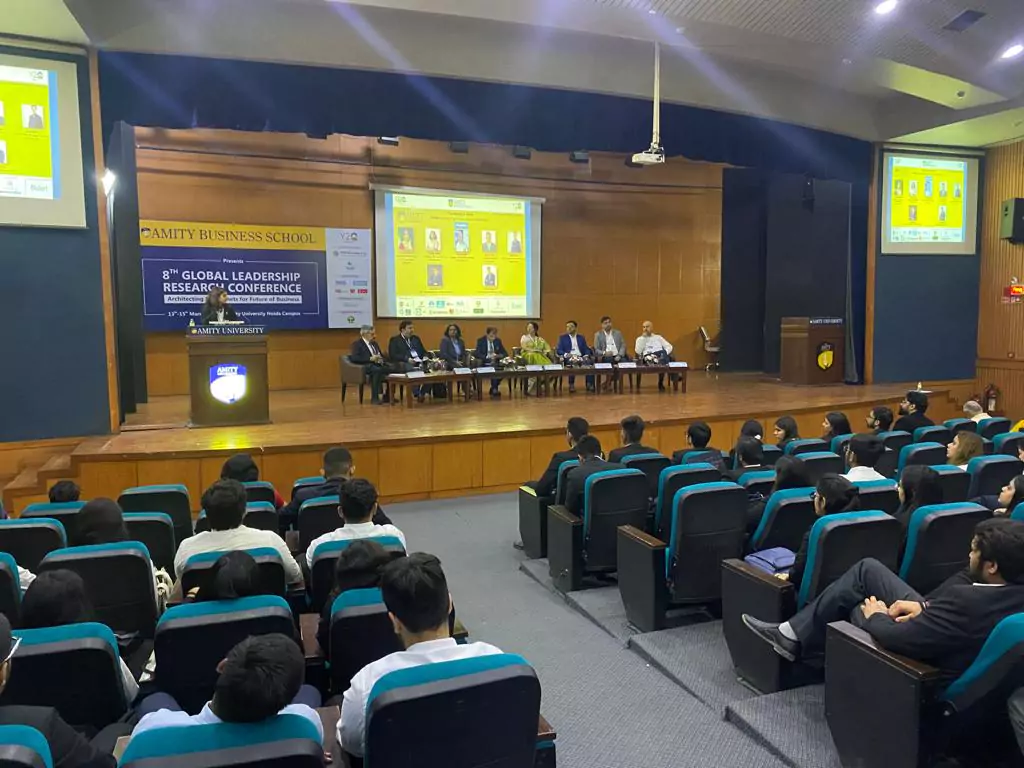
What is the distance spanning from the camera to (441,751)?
4.41 feet

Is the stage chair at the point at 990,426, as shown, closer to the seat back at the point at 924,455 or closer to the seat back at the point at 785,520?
the seat back at the point at 924,455

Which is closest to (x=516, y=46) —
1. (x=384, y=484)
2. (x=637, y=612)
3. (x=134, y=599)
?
(x=384, y=484)

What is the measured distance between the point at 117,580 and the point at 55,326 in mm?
4537

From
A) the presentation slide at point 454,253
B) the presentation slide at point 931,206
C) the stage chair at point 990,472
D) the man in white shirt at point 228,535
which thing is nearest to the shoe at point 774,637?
the man in white shirt at point 228,535

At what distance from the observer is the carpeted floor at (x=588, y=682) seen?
2.29 metres

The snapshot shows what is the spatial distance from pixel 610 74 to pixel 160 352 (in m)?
6.48

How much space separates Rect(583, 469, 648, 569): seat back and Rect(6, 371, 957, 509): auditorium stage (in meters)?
2.52

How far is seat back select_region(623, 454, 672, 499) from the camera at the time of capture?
413 cm

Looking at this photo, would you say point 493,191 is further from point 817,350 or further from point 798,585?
point 798,585

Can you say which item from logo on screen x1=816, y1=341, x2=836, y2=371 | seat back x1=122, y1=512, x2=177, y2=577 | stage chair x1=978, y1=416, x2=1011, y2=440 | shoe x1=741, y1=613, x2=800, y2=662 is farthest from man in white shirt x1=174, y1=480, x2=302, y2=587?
logo on screen x1=816, y1=341, x2=836, y2=371

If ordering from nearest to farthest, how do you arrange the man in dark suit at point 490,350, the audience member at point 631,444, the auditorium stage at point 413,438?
1. the audience member at point 631,444
2. the auditorium stage at point 413,438
3. the man in dark suit at point 490,350

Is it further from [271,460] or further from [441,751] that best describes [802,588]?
[271,460]

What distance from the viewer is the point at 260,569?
238cm

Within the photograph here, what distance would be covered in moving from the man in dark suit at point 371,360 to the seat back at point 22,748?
7197 mm
